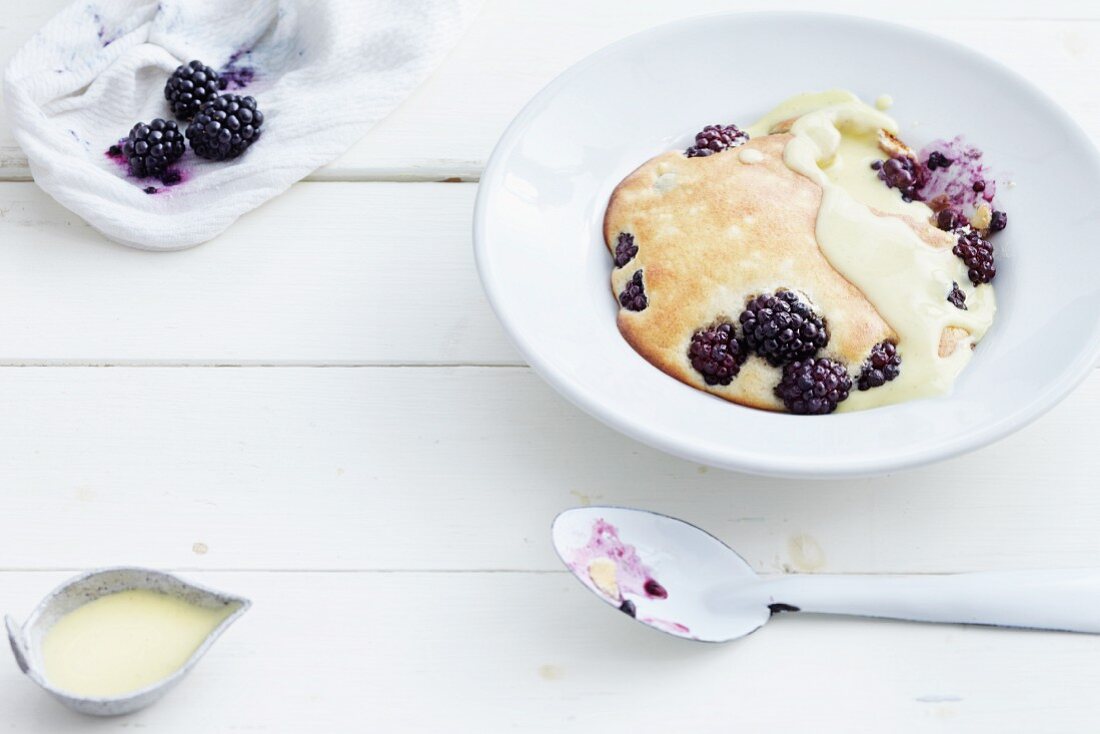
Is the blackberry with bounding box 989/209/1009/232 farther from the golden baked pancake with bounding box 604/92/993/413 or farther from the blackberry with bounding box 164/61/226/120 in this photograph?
the blackberry with bounding box 164/61/226/120

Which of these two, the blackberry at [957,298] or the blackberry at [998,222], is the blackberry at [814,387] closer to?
the blackberry at [957,298]

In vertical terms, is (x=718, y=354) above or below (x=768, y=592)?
above

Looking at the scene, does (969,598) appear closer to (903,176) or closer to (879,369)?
(879,369)

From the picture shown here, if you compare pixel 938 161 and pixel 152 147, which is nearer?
pixel 938 161

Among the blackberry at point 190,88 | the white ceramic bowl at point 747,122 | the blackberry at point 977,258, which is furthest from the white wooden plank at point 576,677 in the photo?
the blackberry at point 190,88

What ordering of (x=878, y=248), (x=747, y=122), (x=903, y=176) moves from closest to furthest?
1. (x=878, y=248)
2. (x=903, y=176)
3. (x=747, y=122)

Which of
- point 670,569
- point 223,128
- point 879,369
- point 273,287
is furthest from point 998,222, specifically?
point 223,128

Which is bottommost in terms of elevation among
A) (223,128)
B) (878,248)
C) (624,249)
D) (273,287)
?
(273,287)

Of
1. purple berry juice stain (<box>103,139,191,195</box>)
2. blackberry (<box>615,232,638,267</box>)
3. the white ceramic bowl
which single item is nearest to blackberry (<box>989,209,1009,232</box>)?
the white ceramic bowl
